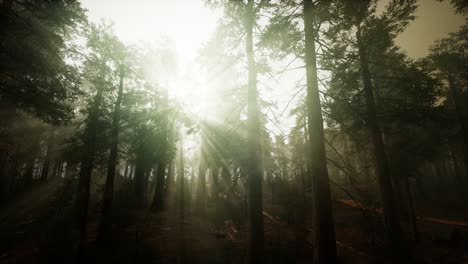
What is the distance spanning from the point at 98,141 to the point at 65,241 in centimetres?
561

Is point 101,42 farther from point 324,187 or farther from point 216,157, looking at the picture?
point 324,187

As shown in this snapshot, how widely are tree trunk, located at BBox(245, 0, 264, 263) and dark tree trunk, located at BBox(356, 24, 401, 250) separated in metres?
5.43

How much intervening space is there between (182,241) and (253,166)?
6391mm

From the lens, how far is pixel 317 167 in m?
6.29

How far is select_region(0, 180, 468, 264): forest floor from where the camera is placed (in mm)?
9562

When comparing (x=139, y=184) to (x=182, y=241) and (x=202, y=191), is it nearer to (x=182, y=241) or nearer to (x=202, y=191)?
(x=202, y=191)

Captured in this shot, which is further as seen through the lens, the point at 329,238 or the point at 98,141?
the point at 98,141

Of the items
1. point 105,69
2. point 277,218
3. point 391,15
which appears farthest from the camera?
point 277,218

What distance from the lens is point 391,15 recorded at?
35.0 feet

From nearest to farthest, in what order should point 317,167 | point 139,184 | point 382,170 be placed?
point 317,167, point 382,170, point 139,184

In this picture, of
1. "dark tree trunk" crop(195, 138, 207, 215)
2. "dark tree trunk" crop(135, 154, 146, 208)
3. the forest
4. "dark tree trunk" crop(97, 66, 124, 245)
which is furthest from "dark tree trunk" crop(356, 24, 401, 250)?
"dark tree trunk" crop(135, 154, 146, 208)

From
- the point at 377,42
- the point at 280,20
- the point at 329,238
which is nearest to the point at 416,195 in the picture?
the point at 377,42

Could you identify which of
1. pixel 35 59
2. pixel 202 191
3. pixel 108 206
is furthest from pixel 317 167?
pixel 202 191

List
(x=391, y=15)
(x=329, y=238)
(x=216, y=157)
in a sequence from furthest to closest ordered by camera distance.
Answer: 1. (x=216, y=157)
2. (x=391, y=15)
3. (x=329, y=238)
